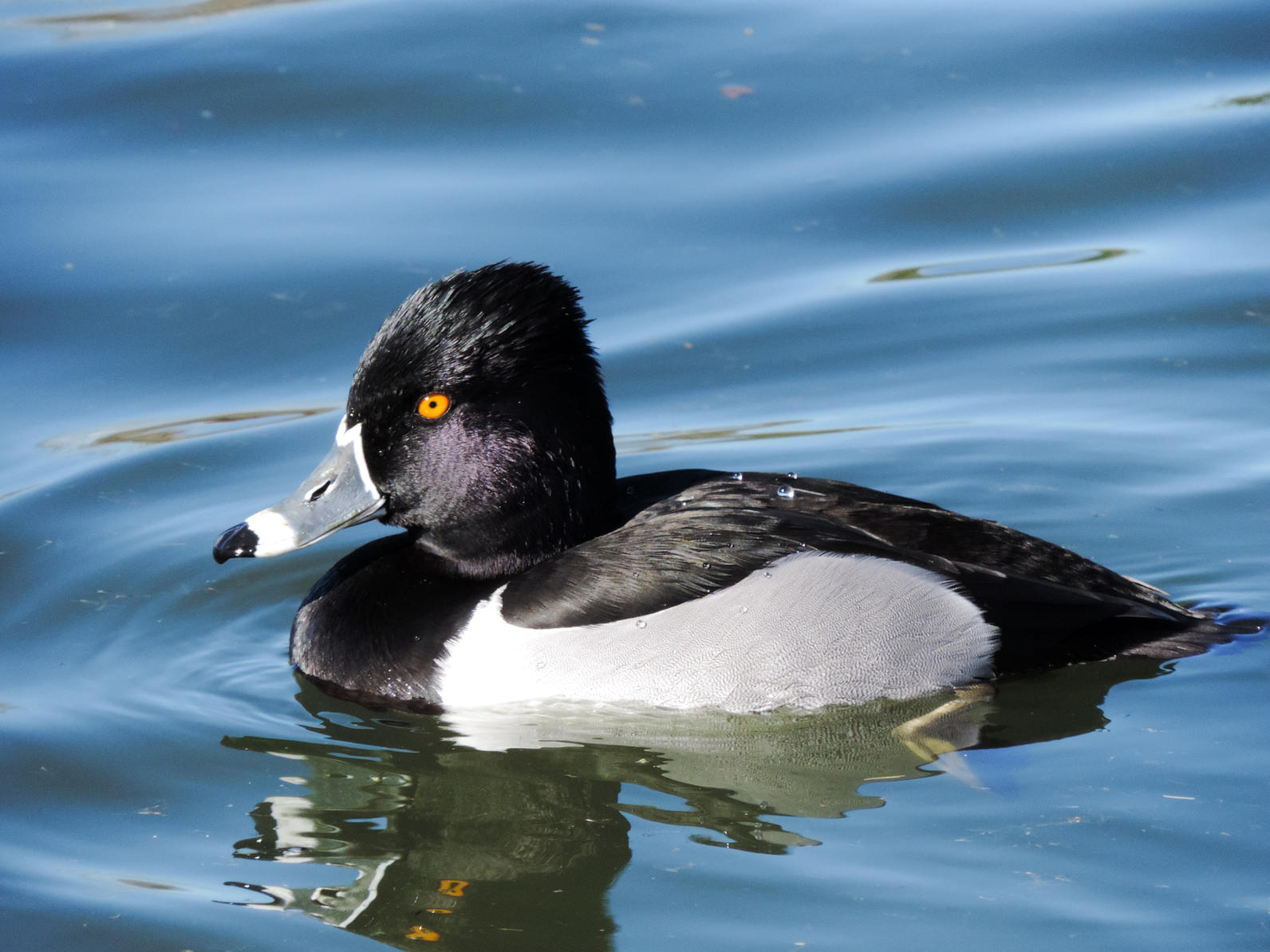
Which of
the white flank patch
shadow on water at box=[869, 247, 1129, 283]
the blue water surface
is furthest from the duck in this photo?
shadow on water at box=[869, 247, 1129, 283]

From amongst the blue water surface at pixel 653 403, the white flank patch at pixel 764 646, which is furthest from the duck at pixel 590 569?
Result: the blue water surface at pixel 653 403

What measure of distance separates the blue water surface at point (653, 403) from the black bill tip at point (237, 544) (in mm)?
484

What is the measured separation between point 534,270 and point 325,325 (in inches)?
121

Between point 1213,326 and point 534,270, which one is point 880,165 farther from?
point 534,270

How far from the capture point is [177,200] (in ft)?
28.6

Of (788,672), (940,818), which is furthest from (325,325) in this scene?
(940,818)

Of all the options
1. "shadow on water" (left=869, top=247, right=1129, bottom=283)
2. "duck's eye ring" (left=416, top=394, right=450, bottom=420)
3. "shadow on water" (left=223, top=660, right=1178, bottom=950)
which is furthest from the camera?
"shadow on water" (left=869, top=247, right=1129, bottom=283)

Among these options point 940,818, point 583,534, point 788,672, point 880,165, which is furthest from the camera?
point 880,165

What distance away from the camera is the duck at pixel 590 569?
4848 mm

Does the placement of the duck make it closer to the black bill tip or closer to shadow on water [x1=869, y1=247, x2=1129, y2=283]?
the black bill tip

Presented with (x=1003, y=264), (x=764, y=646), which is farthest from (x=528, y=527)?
(x=1003, y=264)

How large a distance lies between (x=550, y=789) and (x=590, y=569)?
641 mm

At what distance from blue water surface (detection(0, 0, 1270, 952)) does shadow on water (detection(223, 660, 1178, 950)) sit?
2 centimetres

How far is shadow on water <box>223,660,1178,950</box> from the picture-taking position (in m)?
4.10
